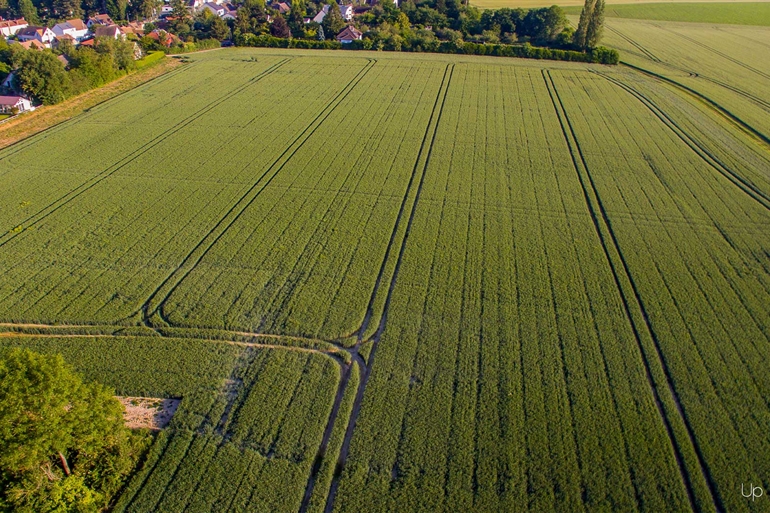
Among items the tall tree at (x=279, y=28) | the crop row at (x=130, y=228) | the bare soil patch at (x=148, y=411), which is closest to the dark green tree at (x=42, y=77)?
the crop row at (x=130, y=228)

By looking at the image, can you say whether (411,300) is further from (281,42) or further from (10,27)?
(10,27)

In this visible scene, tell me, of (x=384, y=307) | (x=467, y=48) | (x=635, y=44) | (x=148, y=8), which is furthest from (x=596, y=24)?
(x=148, y=8)

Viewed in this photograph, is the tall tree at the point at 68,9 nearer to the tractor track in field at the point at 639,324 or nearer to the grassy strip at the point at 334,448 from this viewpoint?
the tractor track in field at the point at 639,324

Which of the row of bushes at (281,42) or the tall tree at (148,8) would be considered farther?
the tall tree at (148,8)

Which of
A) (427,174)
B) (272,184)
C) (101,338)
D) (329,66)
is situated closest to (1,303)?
(101,338)

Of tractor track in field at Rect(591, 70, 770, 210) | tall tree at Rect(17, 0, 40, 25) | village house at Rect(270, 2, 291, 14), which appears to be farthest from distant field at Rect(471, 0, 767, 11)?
tall tree at Rect(17, 0, 40, 25)

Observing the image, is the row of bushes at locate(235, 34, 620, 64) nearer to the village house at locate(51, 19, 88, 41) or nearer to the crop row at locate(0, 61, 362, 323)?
the village house at locate(51, 19, 88, 41)
